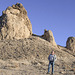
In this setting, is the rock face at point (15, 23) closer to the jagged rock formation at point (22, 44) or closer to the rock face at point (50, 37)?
the jagged rock formation at point (22, 44)

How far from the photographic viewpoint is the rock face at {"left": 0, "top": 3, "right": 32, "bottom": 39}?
80.5ft

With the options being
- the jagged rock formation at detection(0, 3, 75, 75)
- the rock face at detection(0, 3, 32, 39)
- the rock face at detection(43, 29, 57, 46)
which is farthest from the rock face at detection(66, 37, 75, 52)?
the rock face at detection(0, 3, 32, 39)

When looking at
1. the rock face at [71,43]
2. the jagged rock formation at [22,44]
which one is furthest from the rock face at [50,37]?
the rock face at [71,43]

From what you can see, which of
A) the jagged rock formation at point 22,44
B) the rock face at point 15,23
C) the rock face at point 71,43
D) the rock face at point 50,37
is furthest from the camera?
the rock face at point 71,43

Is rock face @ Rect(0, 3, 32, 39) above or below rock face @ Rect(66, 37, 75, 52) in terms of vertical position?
above

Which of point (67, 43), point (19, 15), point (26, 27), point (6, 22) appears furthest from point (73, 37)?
Answer: point (6, 22)

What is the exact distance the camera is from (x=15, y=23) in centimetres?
2553

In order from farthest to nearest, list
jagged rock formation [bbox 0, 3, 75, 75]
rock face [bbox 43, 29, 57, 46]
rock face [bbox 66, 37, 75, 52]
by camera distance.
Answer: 1. rock face [bbox 66, 37, 75, 52]
2. rock face [bbox 43, 29, 57, 46]
3. jagged rock formation [bbox 0, 3, 75, 75]

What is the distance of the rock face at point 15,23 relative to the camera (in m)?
24.5

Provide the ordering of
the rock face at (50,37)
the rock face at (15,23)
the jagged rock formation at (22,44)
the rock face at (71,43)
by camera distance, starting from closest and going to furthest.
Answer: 1. the jagged rock formation at (22,44)
2. the rock face at (15,23)
3. the rock face at (50,37)
4. the rock face at (71,43)

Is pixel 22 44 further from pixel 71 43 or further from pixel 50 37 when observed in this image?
pixel 71 43

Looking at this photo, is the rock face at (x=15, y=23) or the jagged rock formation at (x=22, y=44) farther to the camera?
the rock face at (x=15, y=23)

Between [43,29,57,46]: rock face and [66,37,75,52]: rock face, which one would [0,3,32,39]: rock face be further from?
[66,37,75,52]: rock face

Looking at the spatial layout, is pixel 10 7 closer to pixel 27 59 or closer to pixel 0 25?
pixel 0 25
